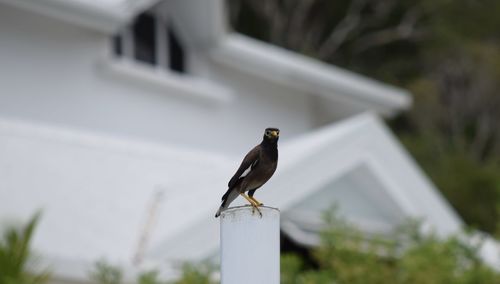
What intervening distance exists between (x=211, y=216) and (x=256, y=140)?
5.87 m

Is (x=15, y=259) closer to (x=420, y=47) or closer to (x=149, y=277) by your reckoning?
(x=149, y=277)

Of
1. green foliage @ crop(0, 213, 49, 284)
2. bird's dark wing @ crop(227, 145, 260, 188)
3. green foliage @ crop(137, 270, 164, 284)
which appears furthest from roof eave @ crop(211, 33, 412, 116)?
bird's dark wing @ crop(227, 145, 260, 188)

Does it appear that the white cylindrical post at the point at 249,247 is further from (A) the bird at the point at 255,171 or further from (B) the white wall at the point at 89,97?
(B) the white wall at the point at 89,97

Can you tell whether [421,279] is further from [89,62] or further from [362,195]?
[89,62]

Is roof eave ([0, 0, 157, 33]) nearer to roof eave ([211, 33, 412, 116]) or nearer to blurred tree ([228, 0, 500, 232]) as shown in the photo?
roof eave ([211, 33, 412, 116])

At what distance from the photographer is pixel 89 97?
624 inches

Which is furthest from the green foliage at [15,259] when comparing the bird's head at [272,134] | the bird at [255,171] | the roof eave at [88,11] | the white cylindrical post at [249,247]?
the roof eave at [88,11]

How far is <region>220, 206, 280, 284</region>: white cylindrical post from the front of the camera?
16.8ft

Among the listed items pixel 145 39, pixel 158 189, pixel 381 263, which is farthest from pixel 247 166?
pixel 145 39

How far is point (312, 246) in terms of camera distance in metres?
13.5

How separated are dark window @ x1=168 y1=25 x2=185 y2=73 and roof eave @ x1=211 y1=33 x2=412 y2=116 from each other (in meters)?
0.49

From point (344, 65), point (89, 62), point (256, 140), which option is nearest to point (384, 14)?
point (344, 65)

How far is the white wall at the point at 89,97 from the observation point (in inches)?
596

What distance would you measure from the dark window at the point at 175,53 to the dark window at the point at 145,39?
0.30 meters
